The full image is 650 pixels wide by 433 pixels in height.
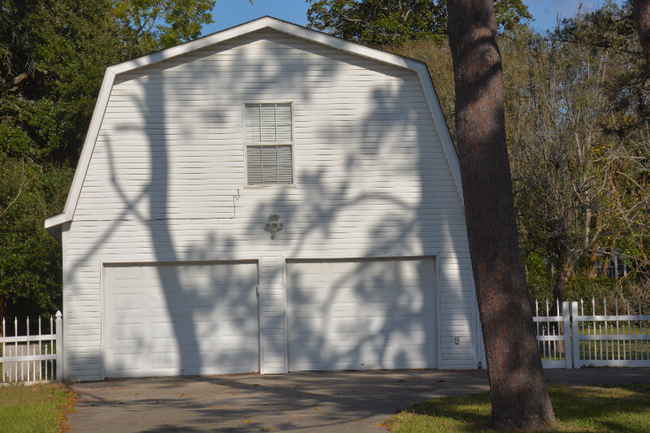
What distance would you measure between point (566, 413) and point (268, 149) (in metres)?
7.18

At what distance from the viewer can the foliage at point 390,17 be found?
2764 cm

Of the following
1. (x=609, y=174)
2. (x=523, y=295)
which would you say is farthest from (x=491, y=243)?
(x=609, y=174)

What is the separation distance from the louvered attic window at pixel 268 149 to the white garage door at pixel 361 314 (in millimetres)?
1773

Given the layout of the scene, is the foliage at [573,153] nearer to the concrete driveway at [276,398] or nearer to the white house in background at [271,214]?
the white house in background at [271,214]

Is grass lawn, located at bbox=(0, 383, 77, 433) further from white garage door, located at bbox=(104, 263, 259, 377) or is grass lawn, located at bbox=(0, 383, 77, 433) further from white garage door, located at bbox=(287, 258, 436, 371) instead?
white garage door, located at bbox=(287, 258, 436, 371)

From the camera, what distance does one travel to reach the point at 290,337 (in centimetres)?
1194

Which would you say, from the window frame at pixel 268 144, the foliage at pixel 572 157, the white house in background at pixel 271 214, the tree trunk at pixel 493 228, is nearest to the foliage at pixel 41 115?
the white house in background at pixel 271 214

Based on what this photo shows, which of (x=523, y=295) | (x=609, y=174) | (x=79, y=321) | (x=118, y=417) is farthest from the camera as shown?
→ (x=609, y=174)

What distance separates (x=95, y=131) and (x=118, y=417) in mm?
5771

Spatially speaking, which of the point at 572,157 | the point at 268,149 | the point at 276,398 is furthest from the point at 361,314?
the point at 572,157

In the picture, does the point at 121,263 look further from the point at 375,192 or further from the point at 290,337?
the point at 375,192

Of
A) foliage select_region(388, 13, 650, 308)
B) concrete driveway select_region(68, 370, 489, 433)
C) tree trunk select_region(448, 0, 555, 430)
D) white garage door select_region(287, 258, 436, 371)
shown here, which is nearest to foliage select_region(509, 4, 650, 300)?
foliage select_region(388, 13, 650, 308)

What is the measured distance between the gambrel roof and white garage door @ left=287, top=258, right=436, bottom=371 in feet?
6.81

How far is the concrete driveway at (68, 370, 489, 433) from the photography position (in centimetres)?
749
